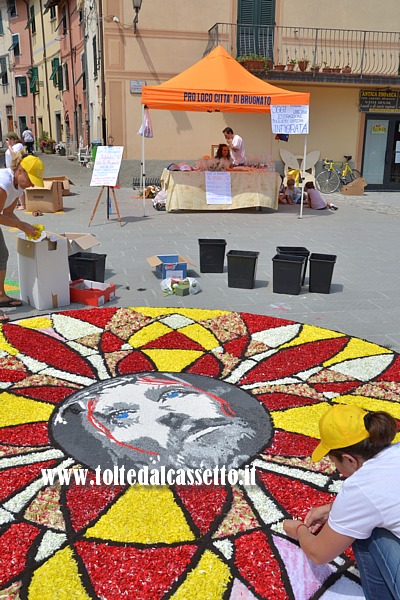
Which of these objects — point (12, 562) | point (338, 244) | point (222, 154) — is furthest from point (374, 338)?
point (222, 154)

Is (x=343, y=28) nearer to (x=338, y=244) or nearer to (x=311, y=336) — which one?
(x=338, y=244)

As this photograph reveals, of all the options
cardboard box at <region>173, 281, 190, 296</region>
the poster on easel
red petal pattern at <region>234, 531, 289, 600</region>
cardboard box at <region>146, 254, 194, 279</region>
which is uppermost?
the poster on easel

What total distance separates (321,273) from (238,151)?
7.11m

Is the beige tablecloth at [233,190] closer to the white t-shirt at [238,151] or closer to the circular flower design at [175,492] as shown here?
the white t-shirt at [238,151]

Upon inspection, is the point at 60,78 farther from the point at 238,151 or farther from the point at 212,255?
the point at 212,255

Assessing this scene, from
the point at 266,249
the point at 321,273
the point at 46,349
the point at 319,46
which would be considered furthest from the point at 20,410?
the point at 319,46

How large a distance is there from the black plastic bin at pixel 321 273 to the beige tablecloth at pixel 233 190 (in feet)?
20.2

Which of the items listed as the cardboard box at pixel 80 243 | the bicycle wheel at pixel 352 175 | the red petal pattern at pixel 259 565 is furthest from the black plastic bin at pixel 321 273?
the bicycle wheel at pixel 352 175

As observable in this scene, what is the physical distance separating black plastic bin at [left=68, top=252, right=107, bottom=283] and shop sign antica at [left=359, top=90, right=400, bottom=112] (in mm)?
14925

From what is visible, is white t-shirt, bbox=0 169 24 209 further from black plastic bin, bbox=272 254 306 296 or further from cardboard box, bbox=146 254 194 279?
black plastic bin, bbox=272 254 306 296

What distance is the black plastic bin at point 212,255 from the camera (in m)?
7.15

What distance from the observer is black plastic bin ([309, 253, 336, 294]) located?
636 cm

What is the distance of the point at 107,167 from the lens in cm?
1076

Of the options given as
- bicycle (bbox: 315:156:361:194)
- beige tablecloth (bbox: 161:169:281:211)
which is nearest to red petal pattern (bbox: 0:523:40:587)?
beige tablecloth (bbox: 161:169:281:211)
